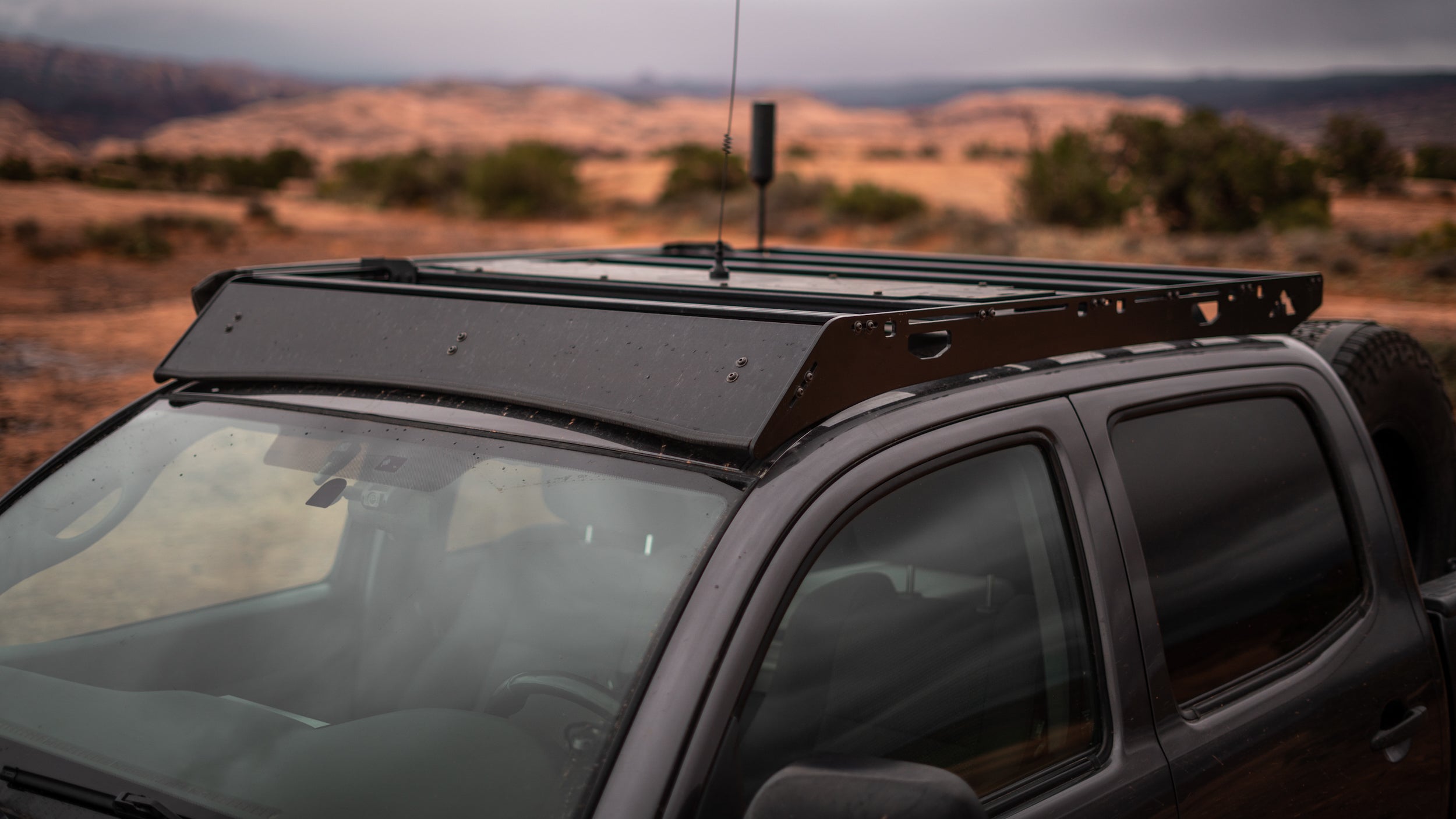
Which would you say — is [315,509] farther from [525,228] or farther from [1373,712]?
[525,228]

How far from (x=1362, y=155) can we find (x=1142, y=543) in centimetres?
3196

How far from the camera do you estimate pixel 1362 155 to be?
2870 cm

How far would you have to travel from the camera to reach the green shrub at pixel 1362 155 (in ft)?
93.4

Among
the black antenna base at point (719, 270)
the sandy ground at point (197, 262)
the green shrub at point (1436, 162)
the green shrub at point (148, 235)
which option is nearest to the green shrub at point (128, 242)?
the green shrub at point (148, 235)

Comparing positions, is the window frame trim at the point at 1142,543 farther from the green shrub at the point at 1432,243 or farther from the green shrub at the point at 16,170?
the green shrub at the point at 16,170

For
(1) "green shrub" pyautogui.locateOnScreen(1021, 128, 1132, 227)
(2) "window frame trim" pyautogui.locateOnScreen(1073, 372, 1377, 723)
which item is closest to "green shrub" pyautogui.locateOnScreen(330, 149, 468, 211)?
(1) "green shrub" pyautogui.locateOnScreen(1021, 128, 1132, 227)

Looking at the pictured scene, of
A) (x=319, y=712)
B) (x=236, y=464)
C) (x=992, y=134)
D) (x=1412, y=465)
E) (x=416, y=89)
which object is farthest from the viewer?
(x=416, y=89)

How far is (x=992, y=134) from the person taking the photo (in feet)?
336

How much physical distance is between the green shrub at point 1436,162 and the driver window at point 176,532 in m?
33.5

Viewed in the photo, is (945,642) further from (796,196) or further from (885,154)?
(885,154)

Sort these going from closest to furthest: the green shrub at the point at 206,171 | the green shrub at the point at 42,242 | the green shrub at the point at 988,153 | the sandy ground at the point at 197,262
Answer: the sandy ground at the point at 197,262 → the green shrub at the point at 42,242 → the green shrub at the point at 206,171 → the green shrub at the point at 988,153

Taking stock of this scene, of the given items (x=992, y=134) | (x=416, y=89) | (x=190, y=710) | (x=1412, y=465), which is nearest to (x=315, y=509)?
(x=190, y=710)

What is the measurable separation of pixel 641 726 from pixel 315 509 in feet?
3.54

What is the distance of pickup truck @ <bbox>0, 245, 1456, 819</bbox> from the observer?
4.39 feet
